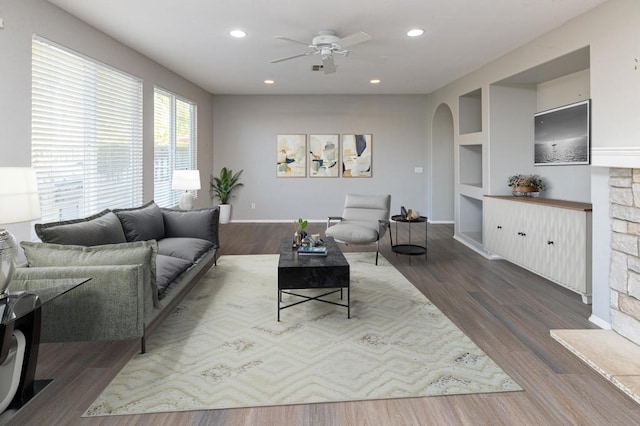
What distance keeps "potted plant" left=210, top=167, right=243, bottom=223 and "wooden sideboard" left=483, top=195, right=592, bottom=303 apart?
499cm

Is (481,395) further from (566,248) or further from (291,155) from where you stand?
(291,155)

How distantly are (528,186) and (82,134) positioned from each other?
197 inches

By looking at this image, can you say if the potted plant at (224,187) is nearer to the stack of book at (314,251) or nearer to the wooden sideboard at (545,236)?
the stack of book at (314,251)

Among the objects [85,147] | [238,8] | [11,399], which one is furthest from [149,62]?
[11,399]

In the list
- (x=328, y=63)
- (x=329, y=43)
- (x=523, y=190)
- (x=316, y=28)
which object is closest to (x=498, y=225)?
(x=523, y=190)

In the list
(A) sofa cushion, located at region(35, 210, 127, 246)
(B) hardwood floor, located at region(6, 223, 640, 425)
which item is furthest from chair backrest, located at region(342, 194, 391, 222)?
(A) sofa cushion, located at region(35, 210, 127, 246)

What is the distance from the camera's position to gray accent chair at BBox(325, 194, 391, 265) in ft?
16.1

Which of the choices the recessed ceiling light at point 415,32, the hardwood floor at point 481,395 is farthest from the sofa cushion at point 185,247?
the recessed ceiling light at point 415,32

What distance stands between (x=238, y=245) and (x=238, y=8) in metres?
3.59

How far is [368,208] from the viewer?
5.64m

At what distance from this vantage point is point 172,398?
6.81 feet

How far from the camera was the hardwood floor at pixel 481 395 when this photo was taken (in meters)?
1.91

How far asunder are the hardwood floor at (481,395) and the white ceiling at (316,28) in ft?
8.49

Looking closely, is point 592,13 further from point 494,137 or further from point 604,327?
point 604,327
